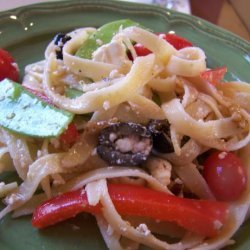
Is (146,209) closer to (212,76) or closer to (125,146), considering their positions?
(125,146)

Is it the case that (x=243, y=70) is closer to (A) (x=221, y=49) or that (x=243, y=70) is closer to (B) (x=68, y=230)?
(A) (x=221, y=49)

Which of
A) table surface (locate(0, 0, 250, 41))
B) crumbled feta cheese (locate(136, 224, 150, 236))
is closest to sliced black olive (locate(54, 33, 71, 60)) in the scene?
crumbled feta cheese (locate(136, 224, 150, 236))

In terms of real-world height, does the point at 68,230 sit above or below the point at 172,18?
below

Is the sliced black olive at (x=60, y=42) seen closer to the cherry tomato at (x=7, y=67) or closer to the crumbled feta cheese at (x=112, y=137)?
the cherry tomato at (x=7, y=67)

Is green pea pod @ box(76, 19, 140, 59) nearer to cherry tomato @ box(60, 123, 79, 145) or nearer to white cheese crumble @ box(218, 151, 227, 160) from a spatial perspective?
cherry tomato @ box(60, 123, 79, 145)

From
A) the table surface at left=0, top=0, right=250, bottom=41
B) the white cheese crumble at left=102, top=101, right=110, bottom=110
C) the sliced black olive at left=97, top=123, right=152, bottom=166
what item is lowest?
the table surface at left=0, top=0, right=250, bottom=41

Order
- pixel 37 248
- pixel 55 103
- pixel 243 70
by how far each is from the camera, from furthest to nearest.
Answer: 1. pixel 243 70
2. pixel 55 103
3. pixel 37 248

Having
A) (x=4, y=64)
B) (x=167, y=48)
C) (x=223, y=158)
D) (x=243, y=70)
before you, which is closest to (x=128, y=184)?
(x=223, y=158)
